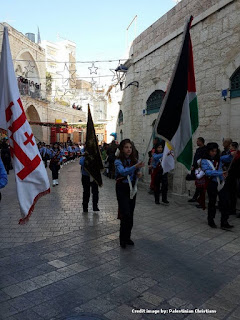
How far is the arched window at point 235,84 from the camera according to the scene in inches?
288

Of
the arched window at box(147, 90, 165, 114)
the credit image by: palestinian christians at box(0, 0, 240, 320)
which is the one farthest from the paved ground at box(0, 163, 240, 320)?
the arched window at box(147, 90, 165, 114)

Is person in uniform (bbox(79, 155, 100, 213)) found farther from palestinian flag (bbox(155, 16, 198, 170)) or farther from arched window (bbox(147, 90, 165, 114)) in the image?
arched window (bbox(147, 90, 165, 114))

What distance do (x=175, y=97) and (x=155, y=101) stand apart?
24.3ft

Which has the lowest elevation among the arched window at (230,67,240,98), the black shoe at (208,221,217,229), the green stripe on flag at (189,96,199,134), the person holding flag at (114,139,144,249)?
the black shoe at (208,221,217,229)

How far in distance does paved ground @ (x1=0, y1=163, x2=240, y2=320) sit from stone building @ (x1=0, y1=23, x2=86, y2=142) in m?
21.9

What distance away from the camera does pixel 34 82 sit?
3173cm

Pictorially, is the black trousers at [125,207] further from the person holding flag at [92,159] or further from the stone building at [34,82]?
the stone building at [34,82]

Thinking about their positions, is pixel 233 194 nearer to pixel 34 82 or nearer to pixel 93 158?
pixel 93 158

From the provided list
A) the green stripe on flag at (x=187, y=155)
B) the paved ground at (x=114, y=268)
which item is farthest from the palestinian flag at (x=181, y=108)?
the paved ground at (x=114, y=268)

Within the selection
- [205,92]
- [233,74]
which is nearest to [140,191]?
[205,92]

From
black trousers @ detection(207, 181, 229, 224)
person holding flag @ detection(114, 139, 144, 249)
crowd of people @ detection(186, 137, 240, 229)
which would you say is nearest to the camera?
person holding flag @ detection(114, 139, 144, 249)

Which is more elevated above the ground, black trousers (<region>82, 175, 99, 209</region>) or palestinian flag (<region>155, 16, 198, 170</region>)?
palestinian flag (<region>155, 16, 198, 170</region>)

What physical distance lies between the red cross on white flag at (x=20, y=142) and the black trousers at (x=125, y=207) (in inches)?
51.1

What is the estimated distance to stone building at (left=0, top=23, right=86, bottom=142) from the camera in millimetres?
26797
